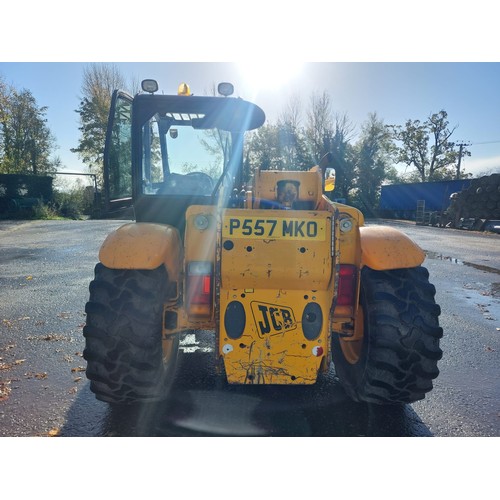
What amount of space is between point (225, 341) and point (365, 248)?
1.21m

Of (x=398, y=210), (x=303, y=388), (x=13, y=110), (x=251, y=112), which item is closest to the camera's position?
(x=303, y=388)

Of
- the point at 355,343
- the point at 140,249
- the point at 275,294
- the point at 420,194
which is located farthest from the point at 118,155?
the point at 420,194

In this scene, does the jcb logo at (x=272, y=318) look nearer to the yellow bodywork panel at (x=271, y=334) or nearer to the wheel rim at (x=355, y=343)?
the yellow bodywork panel at (x=271, y=334)

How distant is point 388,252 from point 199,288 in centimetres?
140

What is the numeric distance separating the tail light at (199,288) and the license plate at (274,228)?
367 mm

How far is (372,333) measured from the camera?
269 cm

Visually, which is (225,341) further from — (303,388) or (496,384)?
(496,384)

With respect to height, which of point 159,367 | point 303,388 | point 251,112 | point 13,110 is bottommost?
point 303,388

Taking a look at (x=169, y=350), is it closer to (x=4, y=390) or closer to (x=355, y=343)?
(x=4, y=390)

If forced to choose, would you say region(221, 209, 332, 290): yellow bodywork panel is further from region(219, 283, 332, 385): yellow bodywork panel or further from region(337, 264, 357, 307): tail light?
region(337, 264, 357, 307): tail light

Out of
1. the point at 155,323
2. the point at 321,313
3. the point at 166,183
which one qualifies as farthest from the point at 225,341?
the point at 166,183

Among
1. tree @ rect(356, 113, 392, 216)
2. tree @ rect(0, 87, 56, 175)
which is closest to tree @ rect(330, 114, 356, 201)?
tree @ rect(356, 113, 392, 216)

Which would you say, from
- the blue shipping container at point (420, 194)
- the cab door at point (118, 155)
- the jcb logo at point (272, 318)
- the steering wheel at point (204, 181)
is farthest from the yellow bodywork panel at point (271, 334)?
the blue shipping container at point (420, 194)

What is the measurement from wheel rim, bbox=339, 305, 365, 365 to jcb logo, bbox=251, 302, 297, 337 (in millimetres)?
619
